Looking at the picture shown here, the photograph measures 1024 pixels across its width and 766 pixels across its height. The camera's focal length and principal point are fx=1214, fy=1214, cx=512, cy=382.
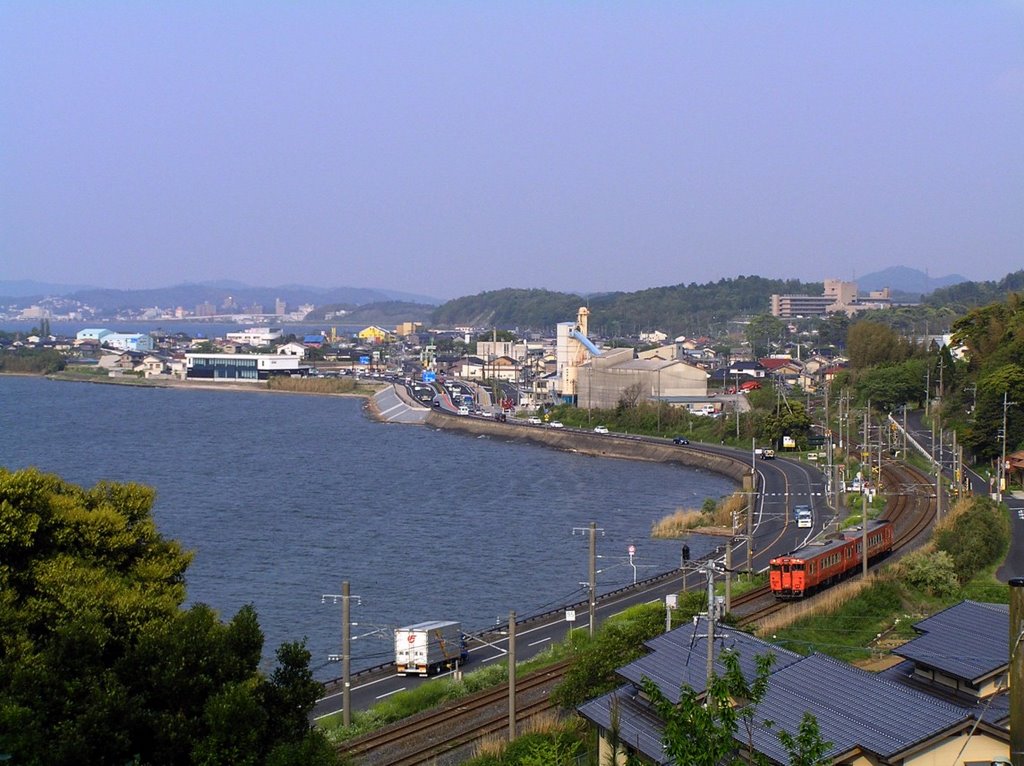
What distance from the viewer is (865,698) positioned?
4.32 metres

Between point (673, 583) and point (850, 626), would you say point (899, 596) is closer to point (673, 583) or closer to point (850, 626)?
point (850, 626)

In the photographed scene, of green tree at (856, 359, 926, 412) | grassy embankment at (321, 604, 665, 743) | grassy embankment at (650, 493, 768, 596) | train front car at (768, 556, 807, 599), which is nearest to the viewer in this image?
grassy embankment at (321, 604, 665, 743)

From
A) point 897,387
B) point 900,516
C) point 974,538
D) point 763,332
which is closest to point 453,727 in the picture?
point 974,538

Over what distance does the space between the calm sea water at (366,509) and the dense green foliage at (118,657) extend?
10.9ft

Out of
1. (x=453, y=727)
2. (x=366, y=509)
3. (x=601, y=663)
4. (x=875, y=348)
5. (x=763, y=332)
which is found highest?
(x=875, y=348)

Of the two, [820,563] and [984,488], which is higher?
[820,563]

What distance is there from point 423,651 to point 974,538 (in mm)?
4509

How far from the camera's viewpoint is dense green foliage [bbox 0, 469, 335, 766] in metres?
3.89

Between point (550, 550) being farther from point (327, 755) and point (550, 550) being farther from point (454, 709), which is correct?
point (327, 755)

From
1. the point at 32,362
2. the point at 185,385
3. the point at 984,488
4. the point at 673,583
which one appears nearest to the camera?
the point at 673,583

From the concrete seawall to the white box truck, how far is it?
33.7 ft

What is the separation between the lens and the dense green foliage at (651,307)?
6906 centimetres

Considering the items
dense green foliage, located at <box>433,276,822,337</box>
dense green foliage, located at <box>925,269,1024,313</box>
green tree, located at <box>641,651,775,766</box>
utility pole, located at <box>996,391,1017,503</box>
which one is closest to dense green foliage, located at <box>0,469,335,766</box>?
green tree, located at <box>641,651,775,766</box>

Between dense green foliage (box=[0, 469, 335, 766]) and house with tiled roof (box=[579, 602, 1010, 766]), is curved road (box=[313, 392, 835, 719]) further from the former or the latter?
dense green foliage (box=[0, 469, 335, 766])
